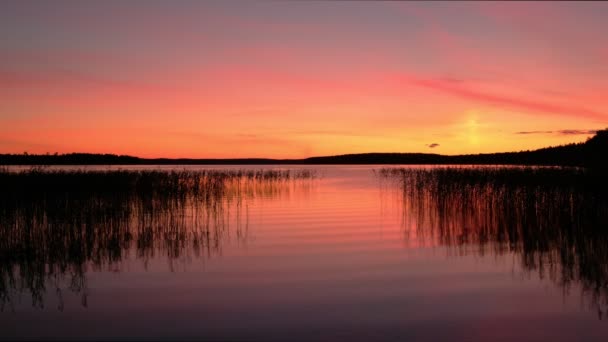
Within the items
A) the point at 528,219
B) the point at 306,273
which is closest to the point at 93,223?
the point at 306,273

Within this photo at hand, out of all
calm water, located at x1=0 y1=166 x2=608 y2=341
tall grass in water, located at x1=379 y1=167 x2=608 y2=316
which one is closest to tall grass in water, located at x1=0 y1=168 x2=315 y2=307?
calm water, located at x1=0 y1=166 x2=608 y2=341

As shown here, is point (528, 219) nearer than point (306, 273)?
No

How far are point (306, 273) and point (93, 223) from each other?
6600 millimetres

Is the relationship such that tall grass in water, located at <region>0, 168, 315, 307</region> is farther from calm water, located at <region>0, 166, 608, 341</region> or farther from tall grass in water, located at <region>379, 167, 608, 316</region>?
tall grass in water, located at <region>379, 167, 608, 316</region>

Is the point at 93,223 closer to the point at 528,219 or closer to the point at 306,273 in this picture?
the point at 306,273

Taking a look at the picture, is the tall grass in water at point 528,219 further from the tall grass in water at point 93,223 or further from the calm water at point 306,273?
the tall grass in water at point 93,223

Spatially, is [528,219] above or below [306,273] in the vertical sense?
above

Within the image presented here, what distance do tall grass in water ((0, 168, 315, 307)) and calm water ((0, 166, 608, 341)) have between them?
0.07 metres

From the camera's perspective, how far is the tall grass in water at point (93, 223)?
8508 millimetres

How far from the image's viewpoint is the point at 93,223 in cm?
1242

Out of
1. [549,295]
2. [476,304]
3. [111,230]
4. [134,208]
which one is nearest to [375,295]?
[476,304]

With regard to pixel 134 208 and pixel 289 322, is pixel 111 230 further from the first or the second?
pixel 289 322

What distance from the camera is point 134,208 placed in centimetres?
1584

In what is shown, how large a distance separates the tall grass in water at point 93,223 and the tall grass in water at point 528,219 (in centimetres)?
548
